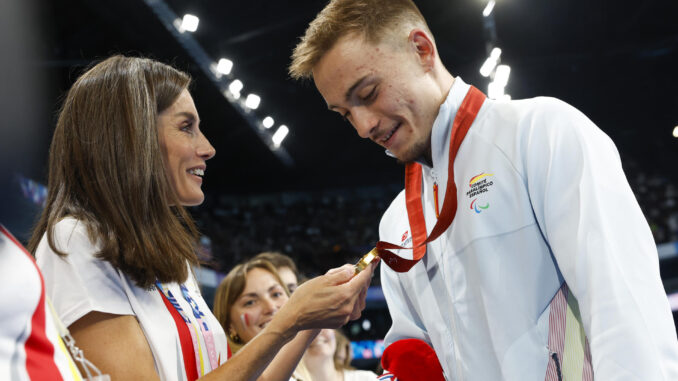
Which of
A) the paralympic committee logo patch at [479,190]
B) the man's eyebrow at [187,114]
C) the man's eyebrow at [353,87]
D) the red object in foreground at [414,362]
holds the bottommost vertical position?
the red object in foreground at [414,362]

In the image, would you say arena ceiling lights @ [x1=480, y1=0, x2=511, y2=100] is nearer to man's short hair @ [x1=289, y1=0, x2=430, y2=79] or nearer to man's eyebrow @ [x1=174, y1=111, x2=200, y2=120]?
man's short hair @ [x1=289, y1=0, x2=430, y2=79]

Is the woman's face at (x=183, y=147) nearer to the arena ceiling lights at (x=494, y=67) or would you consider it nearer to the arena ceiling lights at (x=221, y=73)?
the arena ceiling lights at (x=221, y=73)

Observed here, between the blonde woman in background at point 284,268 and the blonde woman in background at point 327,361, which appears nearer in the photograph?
the blonde woman in background at point 327,361

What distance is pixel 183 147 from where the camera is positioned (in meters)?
1.88

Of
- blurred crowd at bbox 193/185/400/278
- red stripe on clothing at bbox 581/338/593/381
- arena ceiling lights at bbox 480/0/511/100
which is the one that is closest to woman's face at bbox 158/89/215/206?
red stripe on clothing at bbox 581/338/593/381

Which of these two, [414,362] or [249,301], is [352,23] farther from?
[249,301]

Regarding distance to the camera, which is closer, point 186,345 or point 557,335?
point 557,335

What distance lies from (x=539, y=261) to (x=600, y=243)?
219 mm

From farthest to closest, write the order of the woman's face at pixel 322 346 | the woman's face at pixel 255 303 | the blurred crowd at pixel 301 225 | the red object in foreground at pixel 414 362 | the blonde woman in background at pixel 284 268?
the blurred crowd at pixel 301 225
the blonde woman in background at pixel 284 268
the woman's face at pixel 322 346
the woman's face at pixel 255 303
the red object in foreground at pixel 414 362

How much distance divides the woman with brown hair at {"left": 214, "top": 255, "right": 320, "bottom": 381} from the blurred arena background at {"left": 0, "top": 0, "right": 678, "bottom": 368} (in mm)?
1448

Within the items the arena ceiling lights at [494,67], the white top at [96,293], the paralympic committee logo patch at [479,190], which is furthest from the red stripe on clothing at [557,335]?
the arena ceiling lights at [494,67]

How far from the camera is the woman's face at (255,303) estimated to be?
3729 millimetres

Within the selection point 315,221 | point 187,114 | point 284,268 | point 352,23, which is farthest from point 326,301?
point 315,221

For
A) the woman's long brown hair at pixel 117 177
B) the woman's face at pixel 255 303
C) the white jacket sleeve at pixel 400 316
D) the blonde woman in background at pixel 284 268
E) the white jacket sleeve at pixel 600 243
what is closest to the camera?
the white jacket sleeve at pixel 600 243
